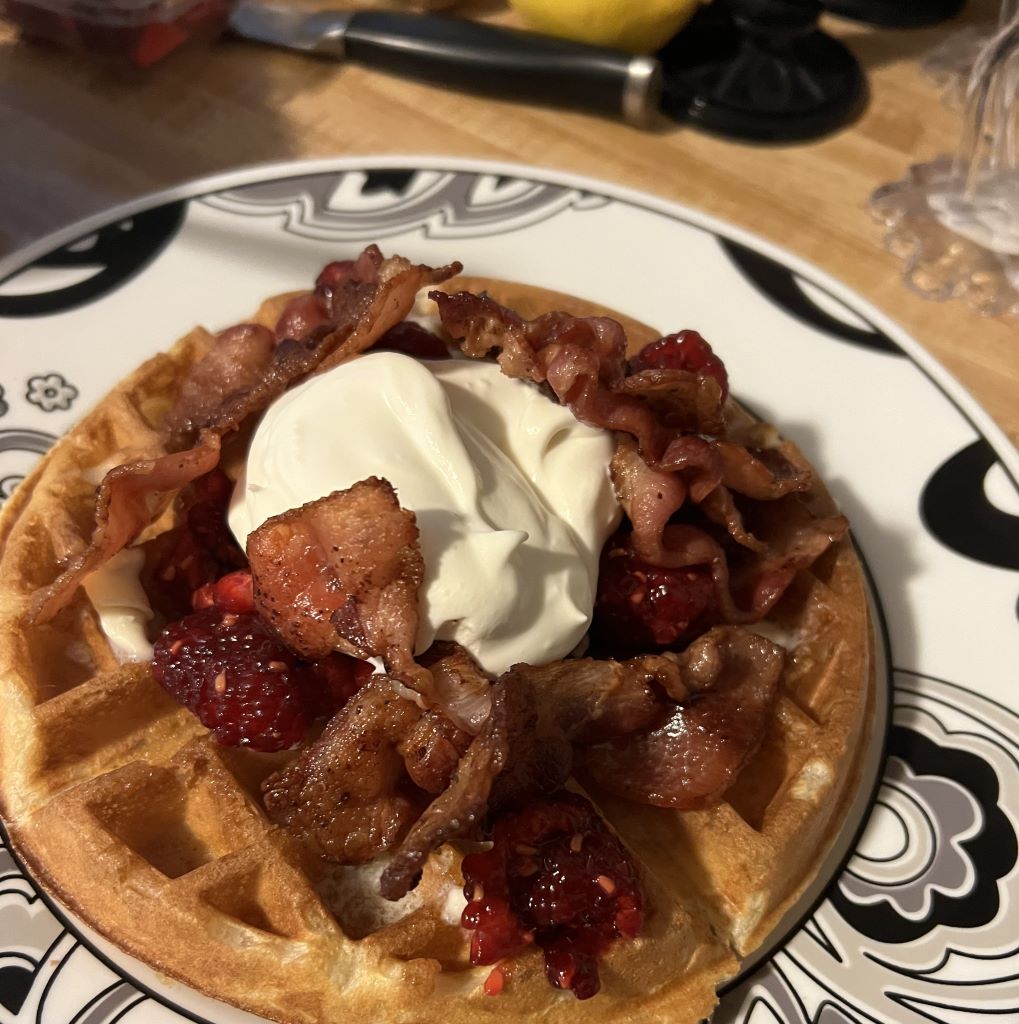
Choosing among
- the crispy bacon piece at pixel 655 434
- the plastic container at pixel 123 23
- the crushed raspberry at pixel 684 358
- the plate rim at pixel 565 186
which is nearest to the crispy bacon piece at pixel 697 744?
the crispy bacon piece at pixel 655 434

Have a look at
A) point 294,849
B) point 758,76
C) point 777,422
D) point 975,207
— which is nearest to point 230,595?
point 294,849

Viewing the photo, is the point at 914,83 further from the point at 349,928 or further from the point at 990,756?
the point at 349,928

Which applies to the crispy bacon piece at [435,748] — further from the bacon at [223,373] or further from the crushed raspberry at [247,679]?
the bacon at [223,373]

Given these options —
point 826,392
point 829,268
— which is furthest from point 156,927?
point 829,268

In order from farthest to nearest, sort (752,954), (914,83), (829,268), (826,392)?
(914,83)
(829,268)
(826,392)
(752,954)

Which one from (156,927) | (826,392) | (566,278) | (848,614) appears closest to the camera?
(156,927)
